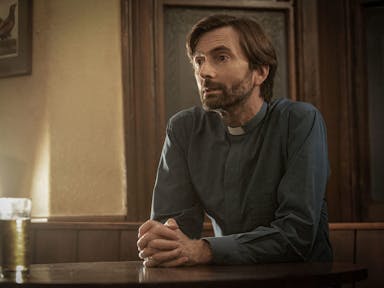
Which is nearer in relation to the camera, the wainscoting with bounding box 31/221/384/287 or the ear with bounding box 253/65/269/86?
the ear with bounding box 253/65/269/86

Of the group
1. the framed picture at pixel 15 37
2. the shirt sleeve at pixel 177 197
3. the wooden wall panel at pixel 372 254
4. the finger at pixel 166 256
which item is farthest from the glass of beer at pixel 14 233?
the framed picture at pixel 15 37

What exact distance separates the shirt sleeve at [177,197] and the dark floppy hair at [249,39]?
0.35m

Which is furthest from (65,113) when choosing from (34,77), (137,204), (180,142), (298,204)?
(298,204)

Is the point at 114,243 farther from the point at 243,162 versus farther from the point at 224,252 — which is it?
the point at 224,252

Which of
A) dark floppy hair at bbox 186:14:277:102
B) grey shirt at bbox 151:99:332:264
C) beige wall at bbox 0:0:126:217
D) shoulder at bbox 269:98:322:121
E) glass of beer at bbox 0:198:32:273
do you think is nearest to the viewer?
glass of beer at bbox 0:198:32:273

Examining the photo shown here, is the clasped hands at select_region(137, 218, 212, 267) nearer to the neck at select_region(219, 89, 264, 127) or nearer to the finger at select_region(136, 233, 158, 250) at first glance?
the finger at select_region(136, 233, 158, 250)

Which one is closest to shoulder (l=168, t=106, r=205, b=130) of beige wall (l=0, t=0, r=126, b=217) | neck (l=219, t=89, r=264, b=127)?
neck (l=219, t=89, r=264, b=127)

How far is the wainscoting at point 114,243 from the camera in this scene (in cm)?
226

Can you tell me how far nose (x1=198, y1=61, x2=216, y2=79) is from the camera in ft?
6.63

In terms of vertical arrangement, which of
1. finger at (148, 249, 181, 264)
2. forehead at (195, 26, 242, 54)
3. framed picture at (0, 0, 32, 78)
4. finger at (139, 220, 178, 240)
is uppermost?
framed picture at (0, 0, 32, 78)

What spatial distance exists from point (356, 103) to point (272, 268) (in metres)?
1.98

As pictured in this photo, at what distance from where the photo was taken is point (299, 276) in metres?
1.33

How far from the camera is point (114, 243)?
2637 mm

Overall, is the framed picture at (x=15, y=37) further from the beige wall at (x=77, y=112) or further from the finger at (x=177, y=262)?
the finger at (x=177, y=262)
